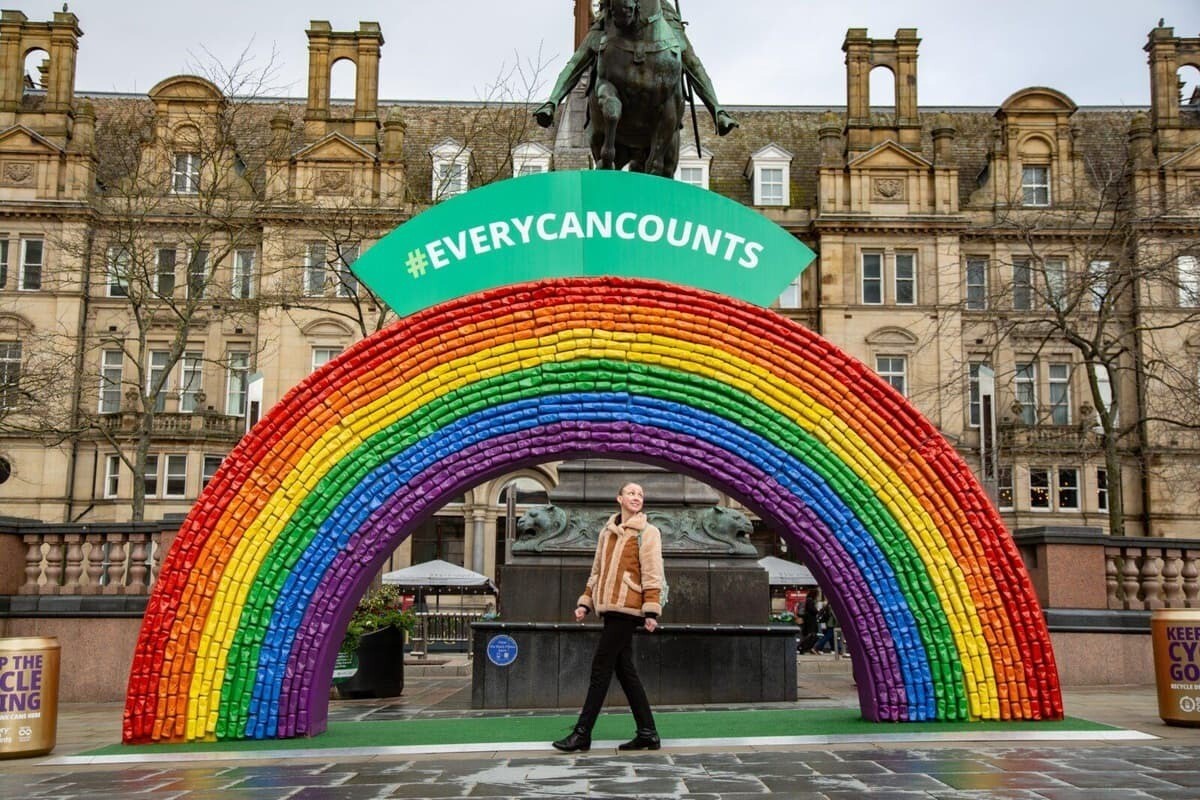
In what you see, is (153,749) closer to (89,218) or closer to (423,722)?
(423,722)

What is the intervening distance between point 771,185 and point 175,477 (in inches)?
990

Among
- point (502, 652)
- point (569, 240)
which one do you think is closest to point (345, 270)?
point (502, 652)

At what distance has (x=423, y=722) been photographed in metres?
11.8

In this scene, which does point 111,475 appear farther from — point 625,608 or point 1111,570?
point 625,608

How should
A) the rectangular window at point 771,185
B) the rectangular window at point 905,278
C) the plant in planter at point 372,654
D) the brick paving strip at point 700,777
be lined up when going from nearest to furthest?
1. the brick paving strip at point 700,777
2. the plant in planter at point 372,654
3. the rectangular window at point 905,278
4. the rectangular window at point 771,185

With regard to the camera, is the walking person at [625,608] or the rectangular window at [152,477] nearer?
the walking person at [625,608]

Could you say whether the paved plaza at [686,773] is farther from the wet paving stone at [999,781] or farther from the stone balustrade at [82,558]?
the stone balustrade at [82,558]

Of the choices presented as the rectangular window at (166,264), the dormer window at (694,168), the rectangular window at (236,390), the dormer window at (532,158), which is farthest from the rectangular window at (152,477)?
the dormer window at (694,168)

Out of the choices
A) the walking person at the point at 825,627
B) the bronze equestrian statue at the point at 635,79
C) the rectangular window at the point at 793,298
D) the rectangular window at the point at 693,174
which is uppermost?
the rectangular window at the point at 693,174

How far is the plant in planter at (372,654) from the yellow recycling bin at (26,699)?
6014 millimetres

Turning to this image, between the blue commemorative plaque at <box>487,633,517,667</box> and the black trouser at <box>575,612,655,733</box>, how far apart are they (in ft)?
16.2

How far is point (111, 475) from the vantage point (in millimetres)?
45812

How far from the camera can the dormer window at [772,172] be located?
5012 centimetres

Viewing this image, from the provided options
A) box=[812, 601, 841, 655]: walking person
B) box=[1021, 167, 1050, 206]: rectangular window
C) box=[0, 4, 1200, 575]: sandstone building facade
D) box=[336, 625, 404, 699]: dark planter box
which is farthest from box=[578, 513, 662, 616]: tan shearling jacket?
box=[1021, 167, 1050, 206]: rectangular window
